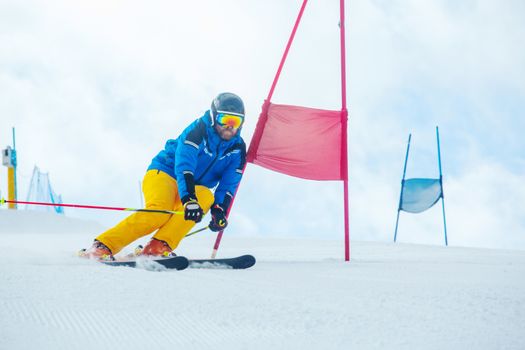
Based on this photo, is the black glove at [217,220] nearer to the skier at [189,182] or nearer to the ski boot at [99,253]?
the skier at [189,182]

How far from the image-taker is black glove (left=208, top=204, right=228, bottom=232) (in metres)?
3.46

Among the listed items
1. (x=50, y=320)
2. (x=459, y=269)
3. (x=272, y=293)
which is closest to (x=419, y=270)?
(x=459, y=269)

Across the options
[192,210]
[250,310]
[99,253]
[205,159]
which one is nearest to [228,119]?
[205,159]

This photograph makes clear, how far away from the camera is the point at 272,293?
2135 millimetres

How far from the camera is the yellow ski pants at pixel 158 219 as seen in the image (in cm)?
331

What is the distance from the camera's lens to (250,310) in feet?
5.97

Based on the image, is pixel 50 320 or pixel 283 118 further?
pixel 283 118

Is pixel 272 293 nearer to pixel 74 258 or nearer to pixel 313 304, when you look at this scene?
pixel 313 304

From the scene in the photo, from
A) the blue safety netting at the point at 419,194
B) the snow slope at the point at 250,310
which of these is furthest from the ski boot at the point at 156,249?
the blue safety netting at the point at 419,194

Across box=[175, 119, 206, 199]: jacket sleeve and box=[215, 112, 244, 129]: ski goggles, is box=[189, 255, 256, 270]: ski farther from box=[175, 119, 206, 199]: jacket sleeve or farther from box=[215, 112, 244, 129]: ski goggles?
box=[215, 112, 244, 129]: ski goggles

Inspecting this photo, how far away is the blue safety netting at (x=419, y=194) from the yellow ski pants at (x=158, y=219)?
209 inches

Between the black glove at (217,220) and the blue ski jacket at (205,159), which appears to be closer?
the blue ski jacket at (205,159)

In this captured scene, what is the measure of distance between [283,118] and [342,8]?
993mm

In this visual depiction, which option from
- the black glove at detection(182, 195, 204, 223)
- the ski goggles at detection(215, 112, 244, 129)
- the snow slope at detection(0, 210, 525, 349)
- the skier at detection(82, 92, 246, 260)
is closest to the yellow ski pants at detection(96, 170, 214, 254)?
the skier at detection(82, 92, 246, 260)
